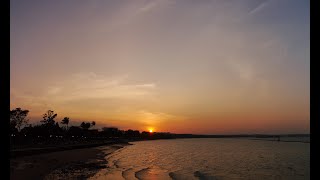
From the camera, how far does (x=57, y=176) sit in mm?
30344

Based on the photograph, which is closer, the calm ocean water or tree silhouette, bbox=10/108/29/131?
the calm ocean water

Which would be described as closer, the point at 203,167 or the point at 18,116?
the point at 203,167

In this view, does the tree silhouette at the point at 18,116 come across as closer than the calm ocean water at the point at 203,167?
No
